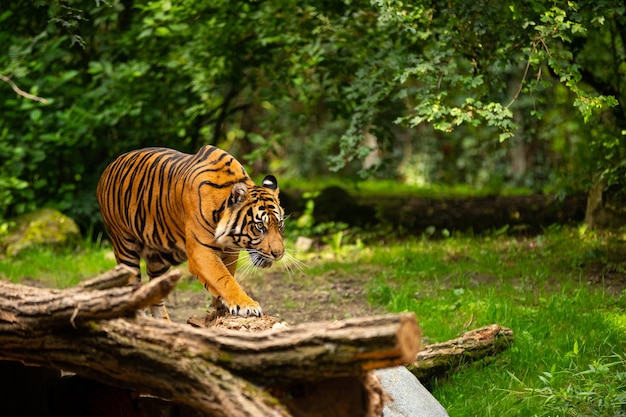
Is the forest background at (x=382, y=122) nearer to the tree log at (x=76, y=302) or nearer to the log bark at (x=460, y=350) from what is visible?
the log bark at (x=460, y=350)

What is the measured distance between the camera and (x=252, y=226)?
4.77 meters

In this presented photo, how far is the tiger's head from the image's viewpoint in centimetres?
477

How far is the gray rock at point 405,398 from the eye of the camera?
176 inches

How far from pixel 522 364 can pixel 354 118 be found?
3582 mm

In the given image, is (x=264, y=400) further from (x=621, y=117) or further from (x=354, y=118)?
(x=621, y=117)

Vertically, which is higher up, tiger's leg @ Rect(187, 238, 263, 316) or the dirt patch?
tiger's leg @ Rect(187, 238, 263, 316)

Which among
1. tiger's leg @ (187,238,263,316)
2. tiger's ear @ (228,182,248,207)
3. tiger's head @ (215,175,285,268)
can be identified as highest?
tiger's ear @ (228,182,248,207)

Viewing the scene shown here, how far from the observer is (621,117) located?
26.2ft

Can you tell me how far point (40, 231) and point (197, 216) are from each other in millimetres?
5294

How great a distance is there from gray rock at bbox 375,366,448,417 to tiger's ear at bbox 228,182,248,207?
128 centimetres

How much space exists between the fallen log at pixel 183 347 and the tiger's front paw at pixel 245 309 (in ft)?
3.60

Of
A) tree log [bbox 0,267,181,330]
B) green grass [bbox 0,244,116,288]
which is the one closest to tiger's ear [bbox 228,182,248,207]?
tree log [bbox 0,267,181,330]

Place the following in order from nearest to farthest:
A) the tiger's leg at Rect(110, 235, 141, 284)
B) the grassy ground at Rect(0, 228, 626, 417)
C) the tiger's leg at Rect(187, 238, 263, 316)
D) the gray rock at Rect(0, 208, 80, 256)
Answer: the tiger's leg at Rect(187, 238, 263, 316) < the grassy ground at Rect(0, 228, 626, 417) < the tiger's leg at Rect(110, 235, 141, 284) < the gray rock at Rect(0, 208, 80, 256)

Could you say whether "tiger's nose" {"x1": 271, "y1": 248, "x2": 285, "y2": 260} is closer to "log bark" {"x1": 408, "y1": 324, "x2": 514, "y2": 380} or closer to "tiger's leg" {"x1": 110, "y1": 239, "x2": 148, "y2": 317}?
"log bark" {"x1": 408, "y1": 324, "x2": 514, "y2": 380}
